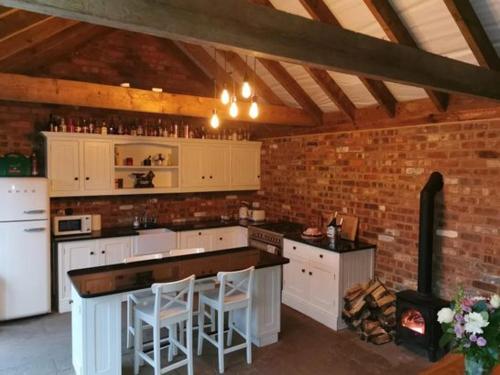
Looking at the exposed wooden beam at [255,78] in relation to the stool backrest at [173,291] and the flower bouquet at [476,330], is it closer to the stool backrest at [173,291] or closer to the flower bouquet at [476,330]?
the stool backrest at [173,291]

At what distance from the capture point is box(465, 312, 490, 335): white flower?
66.3 inches

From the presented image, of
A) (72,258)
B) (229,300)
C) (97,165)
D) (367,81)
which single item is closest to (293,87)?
(367,81)

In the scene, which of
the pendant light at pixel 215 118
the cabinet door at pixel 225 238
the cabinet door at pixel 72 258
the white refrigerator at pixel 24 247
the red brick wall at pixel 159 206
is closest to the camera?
the pendant light at pixel 215 118

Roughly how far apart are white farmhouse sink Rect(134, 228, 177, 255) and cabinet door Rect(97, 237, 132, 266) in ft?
0.40

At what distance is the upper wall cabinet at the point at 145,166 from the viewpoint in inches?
189

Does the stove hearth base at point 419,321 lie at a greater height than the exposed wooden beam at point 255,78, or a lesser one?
lesser

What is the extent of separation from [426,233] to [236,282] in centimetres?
201

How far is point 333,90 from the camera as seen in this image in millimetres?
4605

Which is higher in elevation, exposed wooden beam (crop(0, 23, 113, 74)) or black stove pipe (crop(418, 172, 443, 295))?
exposed wooden beam (crop(0, 23, 113, 74))

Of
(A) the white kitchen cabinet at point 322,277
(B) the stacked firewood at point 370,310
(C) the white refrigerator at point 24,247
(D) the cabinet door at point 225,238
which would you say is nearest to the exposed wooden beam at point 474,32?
(A) the white kitchen cabinet at point 322,277

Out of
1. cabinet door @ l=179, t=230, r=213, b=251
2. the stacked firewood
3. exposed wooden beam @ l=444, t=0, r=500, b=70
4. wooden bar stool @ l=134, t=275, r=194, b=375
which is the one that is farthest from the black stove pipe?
cabinet door @ l=179, t=230, r=213, b=251

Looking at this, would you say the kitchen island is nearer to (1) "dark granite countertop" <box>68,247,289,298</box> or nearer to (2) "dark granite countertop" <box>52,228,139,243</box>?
(1) "dark granite countertop" <box>68,247,289,298</box>

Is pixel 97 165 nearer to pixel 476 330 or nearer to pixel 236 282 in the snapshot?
pixel 236 282

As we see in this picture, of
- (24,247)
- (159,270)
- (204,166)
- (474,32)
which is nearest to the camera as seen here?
(474,32)
